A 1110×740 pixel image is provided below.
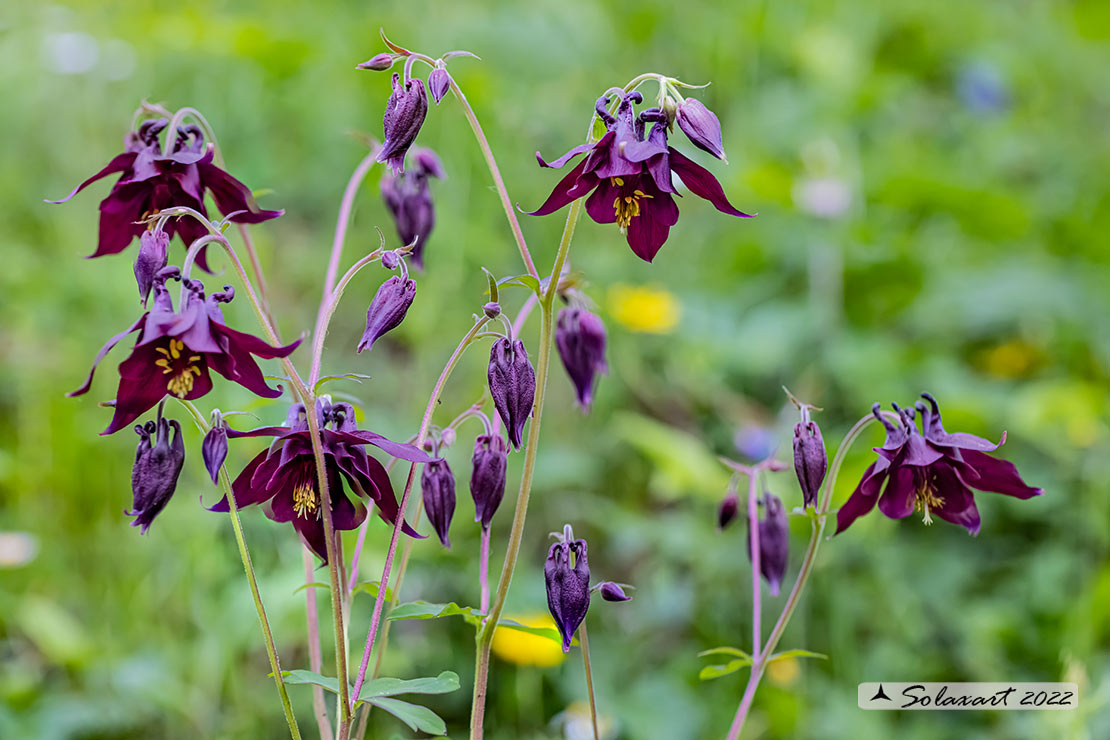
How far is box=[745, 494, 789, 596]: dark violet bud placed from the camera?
5.65 feet

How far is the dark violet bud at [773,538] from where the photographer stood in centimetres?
172

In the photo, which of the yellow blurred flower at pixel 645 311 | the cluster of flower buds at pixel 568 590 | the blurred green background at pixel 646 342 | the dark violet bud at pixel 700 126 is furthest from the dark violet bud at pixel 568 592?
the yellow blurred flower at pixel 645 311

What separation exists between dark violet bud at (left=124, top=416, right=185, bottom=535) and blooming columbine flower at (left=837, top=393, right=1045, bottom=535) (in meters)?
0.92

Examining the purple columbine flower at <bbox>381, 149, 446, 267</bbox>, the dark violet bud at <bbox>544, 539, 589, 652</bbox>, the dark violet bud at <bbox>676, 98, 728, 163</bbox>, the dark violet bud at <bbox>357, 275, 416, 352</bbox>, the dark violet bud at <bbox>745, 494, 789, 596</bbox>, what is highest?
the purple columbine flower at <bbox>381, 149, 446, 267</bbox>

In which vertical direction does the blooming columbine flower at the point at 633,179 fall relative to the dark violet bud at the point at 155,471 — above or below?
above

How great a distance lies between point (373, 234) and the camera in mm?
4191

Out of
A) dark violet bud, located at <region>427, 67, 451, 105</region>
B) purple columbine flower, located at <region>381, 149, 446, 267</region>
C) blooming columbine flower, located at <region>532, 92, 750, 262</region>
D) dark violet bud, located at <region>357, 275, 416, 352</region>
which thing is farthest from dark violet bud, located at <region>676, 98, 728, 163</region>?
purple columbine flower, located at <region>381, 149, 446, 267</region>

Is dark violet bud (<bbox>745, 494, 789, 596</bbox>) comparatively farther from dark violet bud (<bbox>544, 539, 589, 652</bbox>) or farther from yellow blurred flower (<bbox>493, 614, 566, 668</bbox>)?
yellow blurred flower (<bbox>493, 614, 566, 668</bbox>)

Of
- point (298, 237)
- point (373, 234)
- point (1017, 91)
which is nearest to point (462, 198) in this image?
point (373, 234)

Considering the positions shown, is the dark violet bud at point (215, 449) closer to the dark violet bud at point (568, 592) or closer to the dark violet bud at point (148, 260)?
the dark violet bud at point (148, 260)

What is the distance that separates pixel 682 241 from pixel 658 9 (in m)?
1.67

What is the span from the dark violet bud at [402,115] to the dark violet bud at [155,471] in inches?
18.4

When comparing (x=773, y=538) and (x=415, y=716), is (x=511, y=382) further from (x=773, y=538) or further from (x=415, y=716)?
(x=773, y=538)

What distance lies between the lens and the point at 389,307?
1.34 m
